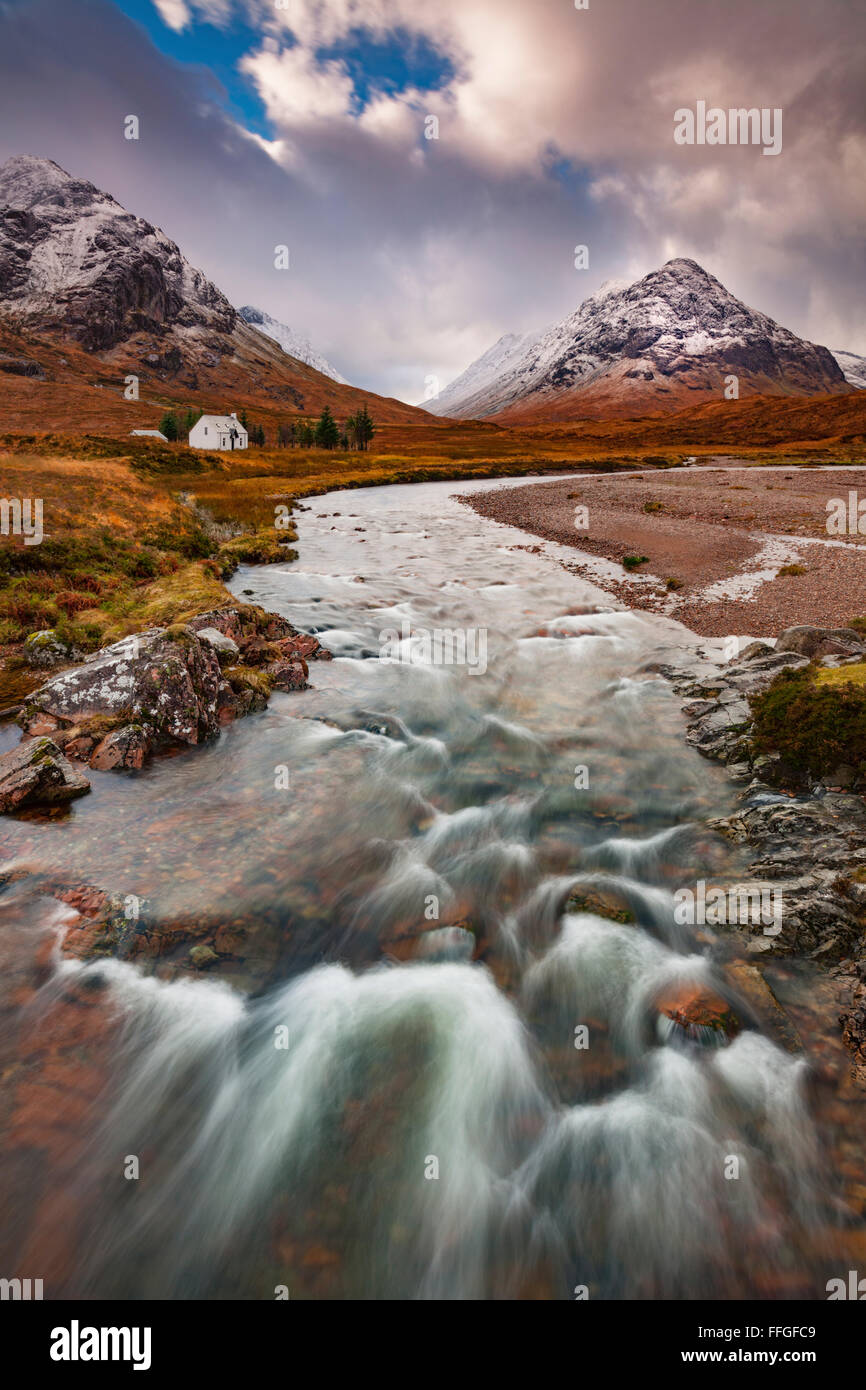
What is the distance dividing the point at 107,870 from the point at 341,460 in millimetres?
94866

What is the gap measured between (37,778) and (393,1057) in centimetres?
647

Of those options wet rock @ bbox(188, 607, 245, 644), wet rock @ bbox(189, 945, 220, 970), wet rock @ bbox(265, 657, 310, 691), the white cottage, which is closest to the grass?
wet rock @ bbox(189, 945, 220, 970)

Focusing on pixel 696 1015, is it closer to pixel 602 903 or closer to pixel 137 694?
pixel 602 903

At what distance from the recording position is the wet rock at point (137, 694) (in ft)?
34.2

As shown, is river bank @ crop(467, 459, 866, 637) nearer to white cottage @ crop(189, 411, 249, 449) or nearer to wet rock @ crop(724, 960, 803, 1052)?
wet rock @ crop(724, 960, 803, 1052)

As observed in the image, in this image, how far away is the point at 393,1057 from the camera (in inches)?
236

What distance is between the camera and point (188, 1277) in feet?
14.4

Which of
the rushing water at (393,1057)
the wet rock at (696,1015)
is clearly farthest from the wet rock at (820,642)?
the wet rock at (696,1015)

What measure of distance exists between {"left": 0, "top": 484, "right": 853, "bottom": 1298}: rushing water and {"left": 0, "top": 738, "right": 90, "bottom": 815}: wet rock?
375 mm

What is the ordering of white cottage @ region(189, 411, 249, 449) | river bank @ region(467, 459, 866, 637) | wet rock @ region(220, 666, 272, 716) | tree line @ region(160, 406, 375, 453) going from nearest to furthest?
wet rock @ region(220, 666, 272, 716) → river bank @ region(467, 459, 866, 637) → white cottage @ region(189, 411, 249, 449) → tree line @ region(160, 406, 375, 453)

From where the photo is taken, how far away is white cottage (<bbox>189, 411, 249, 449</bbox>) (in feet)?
377

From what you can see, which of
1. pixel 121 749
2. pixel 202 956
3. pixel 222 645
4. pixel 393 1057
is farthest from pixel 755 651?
pixel 121 749

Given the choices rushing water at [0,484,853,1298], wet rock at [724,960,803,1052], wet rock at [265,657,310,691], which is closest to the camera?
rushing water at [0,484,853,1298]

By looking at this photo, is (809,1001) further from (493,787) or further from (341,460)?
(341,460)
